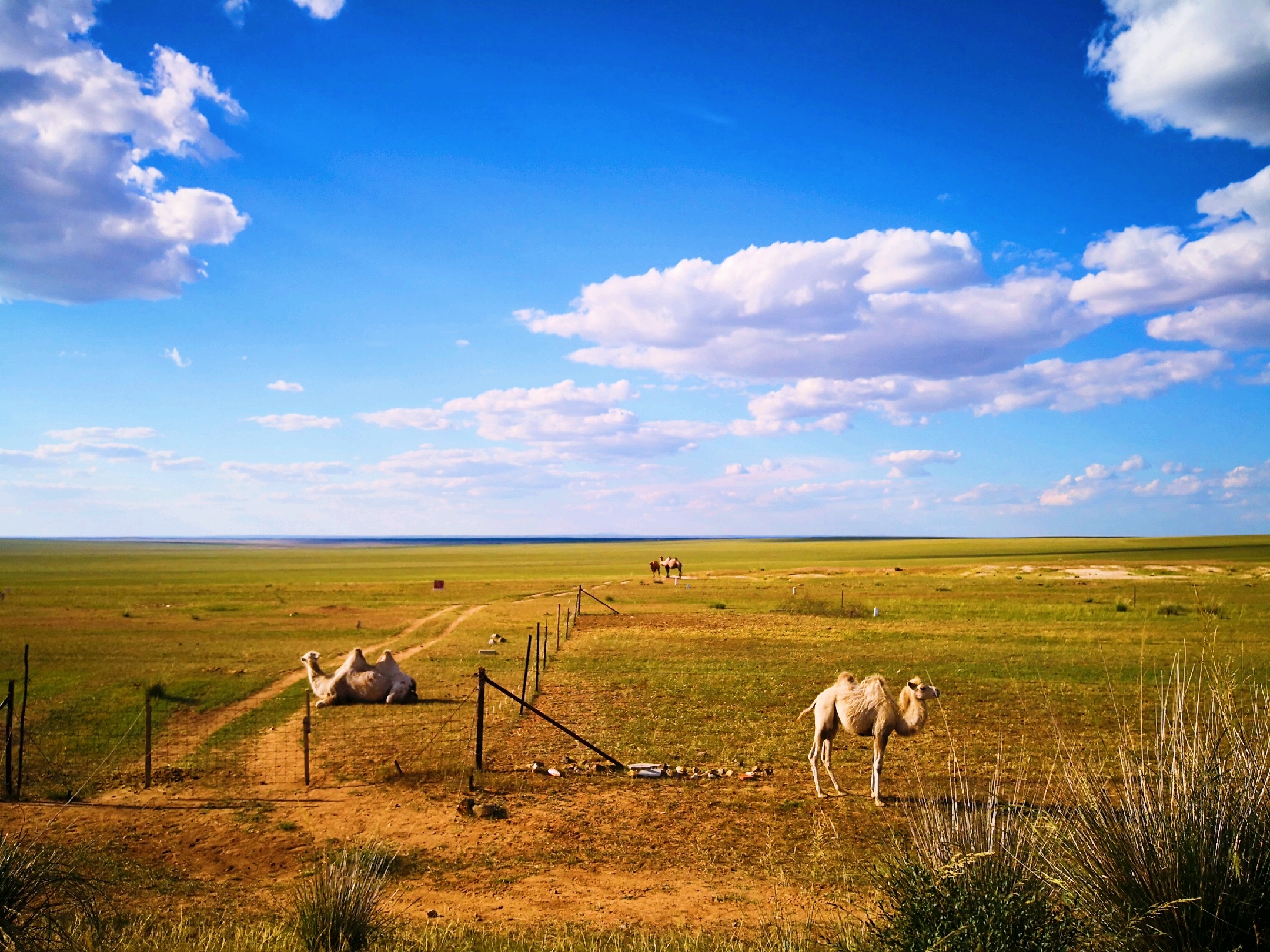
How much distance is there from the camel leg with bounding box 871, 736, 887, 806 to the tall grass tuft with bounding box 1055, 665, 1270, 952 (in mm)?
6080

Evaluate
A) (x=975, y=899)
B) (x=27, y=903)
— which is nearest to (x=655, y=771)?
(x=975, y=899)

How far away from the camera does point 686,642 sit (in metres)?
29.0

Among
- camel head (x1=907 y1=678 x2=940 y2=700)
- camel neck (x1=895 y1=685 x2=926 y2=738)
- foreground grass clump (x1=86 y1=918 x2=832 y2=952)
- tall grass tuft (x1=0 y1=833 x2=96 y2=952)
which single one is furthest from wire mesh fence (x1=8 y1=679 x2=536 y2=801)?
camel head (x1=907 y1=678 x2=940 y2=700)

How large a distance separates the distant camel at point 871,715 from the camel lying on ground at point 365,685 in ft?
35.3

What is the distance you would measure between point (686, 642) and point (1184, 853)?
24.3m

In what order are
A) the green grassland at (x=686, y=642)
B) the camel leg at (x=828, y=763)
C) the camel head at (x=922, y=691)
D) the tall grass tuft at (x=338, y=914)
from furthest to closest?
1. the green grassland at (x=686, y=642)
2. the camel head at (x=922, y=691)
3. the camel leg at (x=828, y=763)
4. the tall grass tuft at (x=338, y=914)

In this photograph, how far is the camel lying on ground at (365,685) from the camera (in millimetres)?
18766

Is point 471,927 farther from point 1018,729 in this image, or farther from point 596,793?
point 1018,729

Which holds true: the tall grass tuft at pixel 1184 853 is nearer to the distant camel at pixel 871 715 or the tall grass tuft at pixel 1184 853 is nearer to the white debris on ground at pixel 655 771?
the distant camel at pixel 871 715

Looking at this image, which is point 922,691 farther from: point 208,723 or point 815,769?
point 208,723

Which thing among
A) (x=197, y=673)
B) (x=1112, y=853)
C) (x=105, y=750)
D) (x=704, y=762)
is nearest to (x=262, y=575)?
(x=197, y=673)

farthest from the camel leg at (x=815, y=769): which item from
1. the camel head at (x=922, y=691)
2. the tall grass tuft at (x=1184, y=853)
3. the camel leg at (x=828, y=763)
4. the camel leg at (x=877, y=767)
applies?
the tall grass tuft at (x=1184, y=853)

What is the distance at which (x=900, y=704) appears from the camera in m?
12.4

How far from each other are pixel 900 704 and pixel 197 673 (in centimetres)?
1995
